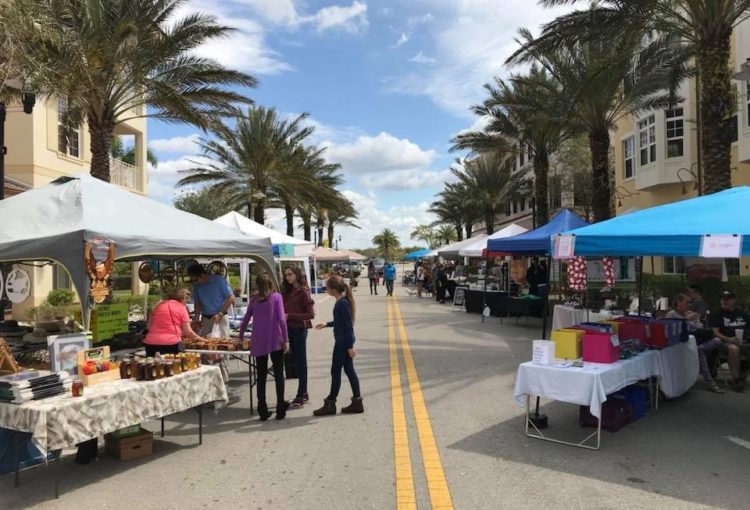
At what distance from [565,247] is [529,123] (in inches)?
669

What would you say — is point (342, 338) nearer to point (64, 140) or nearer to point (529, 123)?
point (64, 140)

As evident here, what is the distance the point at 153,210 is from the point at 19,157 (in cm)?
1257

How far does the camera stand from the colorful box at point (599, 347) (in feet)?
19.2

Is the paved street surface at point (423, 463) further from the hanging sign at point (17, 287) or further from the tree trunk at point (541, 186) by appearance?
the tree trunk at point (541, 186)

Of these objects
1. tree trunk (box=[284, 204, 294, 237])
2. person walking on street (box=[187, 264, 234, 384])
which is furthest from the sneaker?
tree trunk (box=[284, 204, 294, 237])

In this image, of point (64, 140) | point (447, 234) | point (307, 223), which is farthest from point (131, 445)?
point (447, 234)

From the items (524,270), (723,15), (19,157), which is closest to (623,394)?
(723,15)

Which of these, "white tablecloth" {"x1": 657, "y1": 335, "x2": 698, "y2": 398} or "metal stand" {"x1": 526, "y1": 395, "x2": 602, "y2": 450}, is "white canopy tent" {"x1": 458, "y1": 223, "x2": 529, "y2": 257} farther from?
"metal stand" {"x1": 526, "y1": 395, "x2": 602, "y2": 450}

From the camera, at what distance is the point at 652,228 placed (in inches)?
249

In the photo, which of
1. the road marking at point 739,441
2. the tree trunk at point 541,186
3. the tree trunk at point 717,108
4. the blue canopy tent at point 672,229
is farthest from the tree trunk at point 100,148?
the tree trunk at point 541,186

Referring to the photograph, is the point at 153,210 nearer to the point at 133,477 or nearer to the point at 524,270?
the point at 133,477

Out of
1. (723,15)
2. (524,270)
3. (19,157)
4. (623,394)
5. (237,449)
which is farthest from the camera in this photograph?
(524,270)

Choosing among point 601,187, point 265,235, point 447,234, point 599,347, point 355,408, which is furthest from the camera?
point 447,234

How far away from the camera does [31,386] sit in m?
4.52
